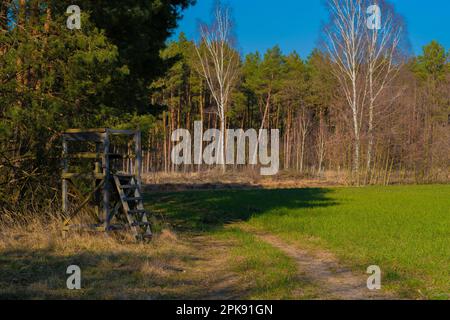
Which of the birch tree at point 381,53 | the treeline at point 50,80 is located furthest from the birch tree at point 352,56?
the treeline at point 50,80

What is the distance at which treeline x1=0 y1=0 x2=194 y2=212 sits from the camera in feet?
39.3

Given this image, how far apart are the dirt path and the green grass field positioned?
1.04ft

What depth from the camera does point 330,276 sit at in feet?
30.5

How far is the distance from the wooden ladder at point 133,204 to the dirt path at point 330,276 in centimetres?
333

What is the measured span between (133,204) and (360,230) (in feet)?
22.0

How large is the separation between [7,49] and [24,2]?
127cm

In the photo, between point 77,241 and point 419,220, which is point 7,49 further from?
point 419,220

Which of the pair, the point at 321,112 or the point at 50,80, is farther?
the point at 321,112

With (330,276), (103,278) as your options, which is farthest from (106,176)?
(330,276)

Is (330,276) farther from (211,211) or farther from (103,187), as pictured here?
(211,211)

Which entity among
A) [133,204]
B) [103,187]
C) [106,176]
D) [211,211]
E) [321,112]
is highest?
[321,112]

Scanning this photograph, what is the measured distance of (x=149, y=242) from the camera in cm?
1202
